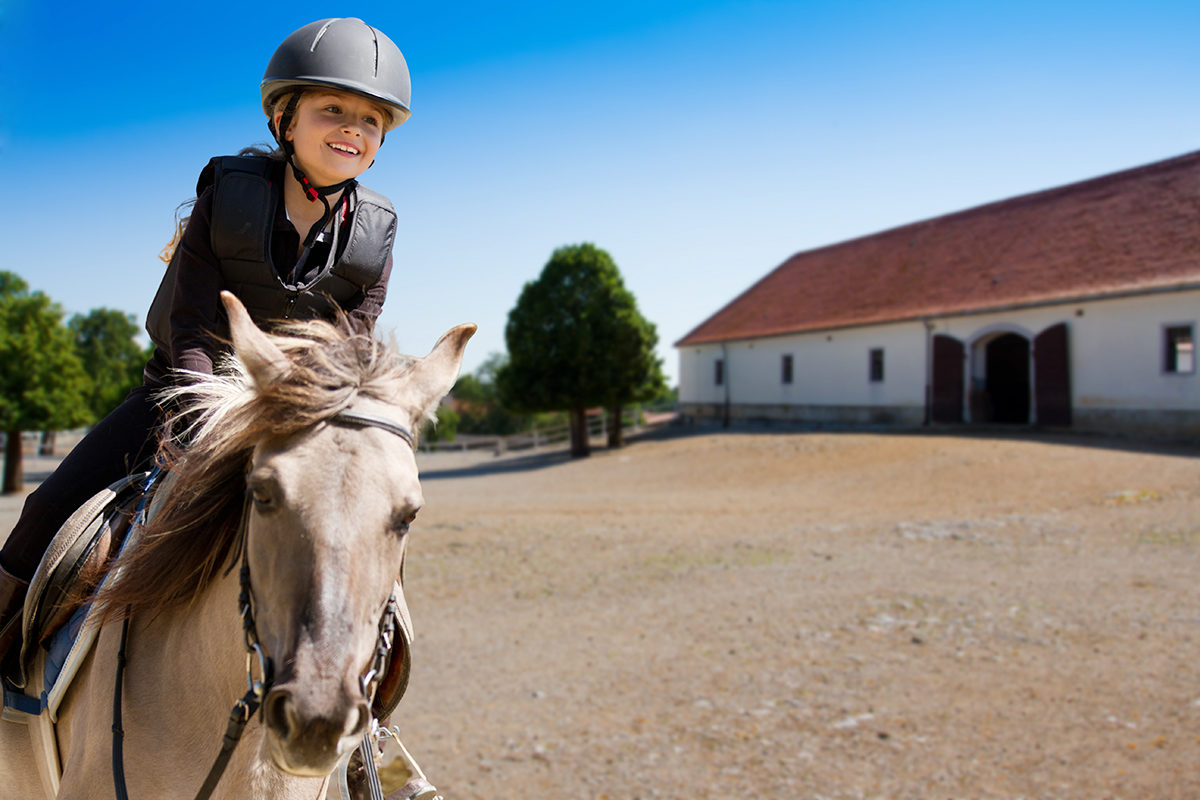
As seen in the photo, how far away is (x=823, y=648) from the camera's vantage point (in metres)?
7.47

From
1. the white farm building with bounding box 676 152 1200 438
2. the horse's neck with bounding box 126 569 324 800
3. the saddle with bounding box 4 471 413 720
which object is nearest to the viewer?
the horse's neck with bounding box 126 569 324 800

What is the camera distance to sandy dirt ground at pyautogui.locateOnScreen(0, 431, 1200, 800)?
5156 millimetres

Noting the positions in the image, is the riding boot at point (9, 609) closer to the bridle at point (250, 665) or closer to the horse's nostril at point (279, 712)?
the bridle at point (250, 665)

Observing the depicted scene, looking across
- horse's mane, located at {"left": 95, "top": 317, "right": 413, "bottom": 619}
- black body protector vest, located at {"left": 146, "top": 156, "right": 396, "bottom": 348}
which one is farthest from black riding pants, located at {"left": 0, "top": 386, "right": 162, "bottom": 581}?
horse's mane, located at {"left": 95, "top": 317, "right": 413, "bottom": 619}

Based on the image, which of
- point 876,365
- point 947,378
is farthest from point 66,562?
point 876,365

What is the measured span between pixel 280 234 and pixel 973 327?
2881 cm

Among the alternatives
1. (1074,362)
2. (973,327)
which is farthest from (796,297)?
(1074,362)

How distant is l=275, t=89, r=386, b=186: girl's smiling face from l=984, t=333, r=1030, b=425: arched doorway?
30341 mm

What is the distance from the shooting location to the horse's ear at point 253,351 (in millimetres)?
1581

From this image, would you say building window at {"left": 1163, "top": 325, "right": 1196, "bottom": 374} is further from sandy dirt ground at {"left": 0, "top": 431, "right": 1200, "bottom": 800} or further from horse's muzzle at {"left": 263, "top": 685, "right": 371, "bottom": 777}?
horse's muzzle at {"left": 263, "top": 685, "right": 371, "bottom": 777}

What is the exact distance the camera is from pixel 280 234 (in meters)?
2.36

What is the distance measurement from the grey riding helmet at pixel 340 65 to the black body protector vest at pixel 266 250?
27 centimetres

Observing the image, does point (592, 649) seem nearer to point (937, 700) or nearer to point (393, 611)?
point (937, 700)

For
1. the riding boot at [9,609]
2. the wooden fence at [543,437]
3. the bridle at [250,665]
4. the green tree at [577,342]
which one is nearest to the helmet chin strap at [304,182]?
the bridle at [250,665]
